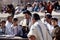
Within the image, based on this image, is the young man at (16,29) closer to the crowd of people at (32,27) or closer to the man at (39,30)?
the crowd of people at (32,27)

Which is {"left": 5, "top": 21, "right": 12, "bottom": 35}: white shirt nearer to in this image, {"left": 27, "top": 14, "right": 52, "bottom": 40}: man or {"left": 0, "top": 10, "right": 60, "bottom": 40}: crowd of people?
{"left": 0, "top": 10, "right": 60, "bottom": 40}: crowd of people

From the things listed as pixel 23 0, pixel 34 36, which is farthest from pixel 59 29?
pixel 23 0

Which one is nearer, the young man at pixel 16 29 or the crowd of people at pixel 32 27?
the crowd of people at pixel 32 27

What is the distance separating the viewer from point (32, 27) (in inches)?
210

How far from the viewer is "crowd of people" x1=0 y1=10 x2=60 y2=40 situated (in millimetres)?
5281

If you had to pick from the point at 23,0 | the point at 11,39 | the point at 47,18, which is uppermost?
the point at 23,0

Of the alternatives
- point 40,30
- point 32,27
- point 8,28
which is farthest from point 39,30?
point 8,28

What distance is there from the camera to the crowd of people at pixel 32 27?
17.3 feet

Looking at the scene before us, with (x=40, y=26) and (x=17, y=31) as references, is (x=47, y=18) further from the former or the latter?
(x=40, y=26)

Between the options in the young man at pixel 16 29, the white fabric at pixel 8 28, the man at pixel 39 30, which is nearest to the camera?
the man at pixel 39 30

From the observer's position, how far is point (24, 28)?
7.31 meters

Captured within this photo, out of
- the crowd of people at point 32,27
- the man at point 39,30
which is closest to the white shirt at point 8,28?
the crowd of people at point 32,27

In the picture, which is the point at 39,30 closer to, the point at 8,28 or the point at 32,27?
the point at 32,27

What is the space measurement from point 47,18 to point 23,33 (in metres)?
0.75
